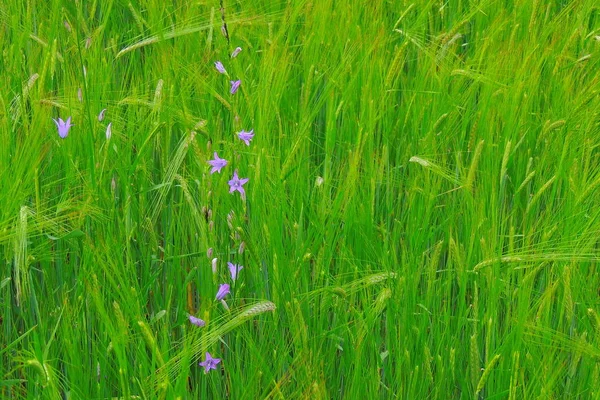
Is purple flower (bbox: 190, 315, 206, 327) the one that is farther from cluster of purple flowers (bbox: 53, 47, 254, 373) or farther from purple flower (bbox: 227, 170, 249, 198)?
purple flower (bbox: 227, 170, 249, 198)

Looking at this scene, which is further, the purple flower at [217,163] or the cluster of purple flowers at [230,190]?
the purple flower at [217,163]

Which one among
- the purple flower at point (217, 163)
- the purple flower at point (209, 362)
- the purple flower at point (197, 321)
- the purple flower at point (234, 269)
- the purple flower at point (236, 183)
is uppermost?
the purple flower at point (217, 163)

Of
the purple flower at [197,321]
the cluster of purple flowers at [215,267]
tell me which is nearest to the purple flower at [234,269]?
the cluster of purple flowers at [215,267]

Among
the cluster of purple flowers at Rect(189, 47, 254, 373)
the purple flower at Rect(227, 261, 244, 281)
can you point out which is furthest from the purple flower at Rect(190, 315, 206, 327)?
the purple flower at Rect(227, 261, 244, 281)

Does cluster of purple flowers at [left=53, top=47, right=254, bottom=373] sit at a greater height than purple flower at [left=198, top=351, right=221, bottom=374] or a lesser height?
greater

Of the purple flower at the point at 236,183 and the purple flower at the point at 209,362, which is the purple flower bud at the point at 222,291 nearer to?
the purple flower at the point at 209,362

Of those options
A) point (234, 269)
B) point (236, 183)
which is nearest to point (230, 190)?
point (236, 183)

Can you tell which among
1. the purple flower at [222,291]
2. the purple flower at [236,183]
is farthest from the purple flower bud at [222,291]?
the purple flower at [236,183]

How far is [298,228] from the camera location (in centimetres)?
148

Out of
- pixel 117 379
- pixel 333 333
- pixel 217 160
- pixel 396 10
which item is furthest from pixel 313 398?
pixel 396 10

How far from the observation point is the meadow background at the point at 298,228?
4.33 ft

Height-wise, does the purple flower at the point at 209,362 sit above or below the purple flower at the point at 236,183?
below

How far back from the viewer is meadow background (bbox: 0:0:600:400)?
4.33 feet

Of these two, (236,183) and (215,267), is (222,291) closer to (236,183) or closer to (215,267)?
(215,267)
